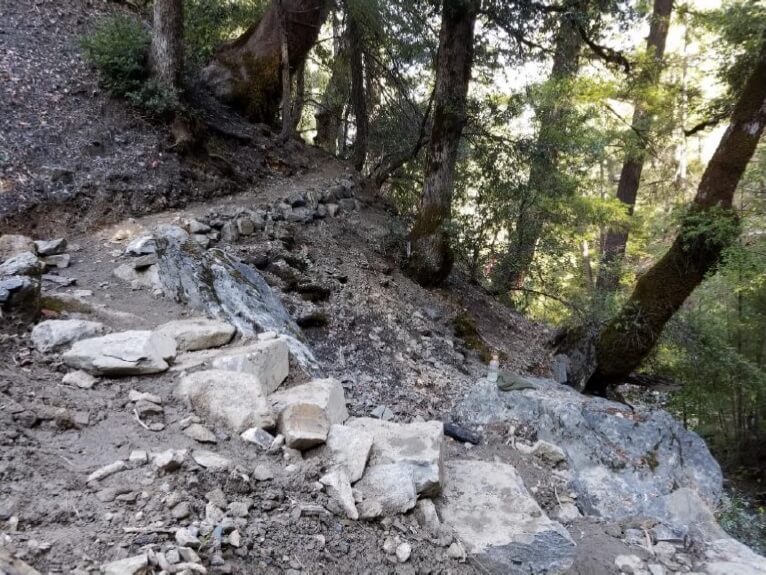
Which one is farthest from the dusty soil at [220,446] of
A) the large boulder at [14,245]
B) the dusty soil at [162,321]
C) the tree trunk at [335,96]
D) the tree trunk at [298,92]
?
the tree trunk at [335,96]

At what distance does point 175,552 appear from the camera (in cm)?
171

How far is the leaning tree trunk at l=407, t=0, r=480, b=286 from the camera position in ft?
21.7

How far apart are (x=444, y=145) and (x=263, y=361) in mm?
4849

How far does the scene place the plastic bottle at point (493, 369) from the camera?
5300 mm

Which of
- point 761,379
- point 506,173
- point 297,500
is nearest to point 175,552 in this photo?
point 297,500

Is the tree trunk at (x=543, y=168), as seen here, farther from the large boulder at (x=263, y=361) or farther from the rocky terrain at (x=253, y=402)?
the large boulder at (x=263, y=361)

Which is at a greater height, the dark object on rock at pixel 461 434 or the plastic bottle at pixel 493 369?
the plastic bottle at pixel 493 369

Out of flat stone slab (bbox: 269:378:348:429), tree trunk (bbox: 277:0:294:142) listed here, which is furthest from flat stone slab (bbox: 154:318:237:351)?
tree trunk (bbox: 277:0:294:142)

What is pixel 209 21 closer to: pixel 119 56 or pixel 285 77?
pixel 285 77

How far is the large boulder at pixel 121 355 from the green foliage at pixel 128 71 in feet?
15.0

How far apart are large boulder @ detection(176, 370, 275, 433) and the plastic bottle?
296 centimetres

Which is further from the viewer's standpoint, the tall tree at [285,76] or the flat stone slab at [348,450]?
the tall tree at [285,76]

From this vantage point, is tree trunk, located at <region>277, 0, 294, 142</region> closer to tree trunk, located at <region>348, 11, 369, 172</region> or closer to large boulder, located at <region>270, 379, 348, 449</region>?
tree trunk, located at <region>348, 11, 369, 172</region>

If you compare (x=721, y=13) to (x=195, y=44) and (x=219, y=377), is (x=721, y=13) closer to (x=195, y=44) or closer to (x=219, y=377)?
(x=219, y=377)
